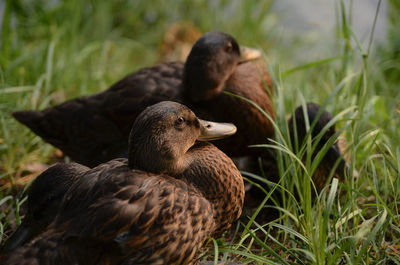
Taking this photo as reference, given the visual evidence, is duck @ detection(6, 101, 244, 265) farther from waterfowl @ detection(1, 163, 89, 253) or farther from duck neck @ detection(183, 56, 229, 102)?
duck neck @ detection(183, 56, 229, 102)

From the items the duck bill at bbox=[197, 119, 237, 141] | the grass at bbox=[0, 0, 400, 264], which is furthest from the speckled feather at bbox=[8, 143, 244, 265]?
the duck bill at bbox=[197, 119, 237, 141]

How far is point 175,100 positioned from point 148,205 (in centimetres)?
119

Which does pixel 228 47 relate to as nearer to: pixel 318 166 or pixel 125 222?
pixel 318 166

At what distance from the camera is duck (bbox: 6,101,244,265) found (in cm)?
182

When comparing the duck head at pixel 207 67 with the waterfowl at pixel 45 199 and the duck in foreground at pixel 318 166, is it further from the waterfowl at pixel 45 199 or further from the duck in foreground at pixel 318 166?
the waterfowl at pixel 45 199

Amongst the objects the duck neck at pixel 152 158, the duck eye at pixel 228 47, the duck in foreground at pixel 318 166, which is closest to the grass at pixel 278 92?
the duck in foreground at pixel 318 166

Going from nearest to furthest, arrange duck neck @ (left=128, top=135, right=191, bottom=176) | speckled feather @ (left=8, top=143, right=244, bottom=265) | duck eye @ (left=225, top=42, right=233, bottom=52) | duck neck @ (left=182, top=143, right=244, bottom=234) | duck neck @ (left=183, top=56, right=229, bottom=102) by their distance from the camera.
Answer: speckled feather @ (left=8, top=143, right=244, bottom=265) < duck neck @ (left=128, top=135, right=191, bottom=176) < duck neck @ (left=182, top=143, right=244, bottom=234) < duck neck @ (left=183, top=56, right=229, bottom=102) < duck eye @ (left=225, top=42, right=233, bottom=52)

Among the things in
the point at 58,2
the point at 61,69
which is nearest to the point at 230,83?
the point at 61,69

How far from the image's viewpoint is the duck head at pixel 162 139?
199cm

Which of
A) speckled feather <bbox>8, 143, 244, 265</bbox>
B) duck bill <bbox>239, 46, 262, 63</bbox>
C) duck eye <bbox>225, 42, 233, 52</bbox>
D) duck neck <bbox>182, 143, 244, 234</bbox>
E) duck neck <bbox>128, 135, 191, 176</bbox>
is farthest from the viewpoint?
duck bill <bbox>239, 46, 262, 63</bbox>

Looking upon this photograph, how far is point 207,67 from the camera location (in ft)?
9.68

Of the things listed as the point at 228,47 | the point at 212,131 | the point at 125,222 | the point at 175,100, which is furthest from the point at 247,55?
the point at 125,222

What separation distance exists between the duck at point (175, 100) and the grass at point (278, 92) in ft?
0.72

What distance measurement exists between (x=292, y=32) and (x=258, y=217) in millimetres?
3225
